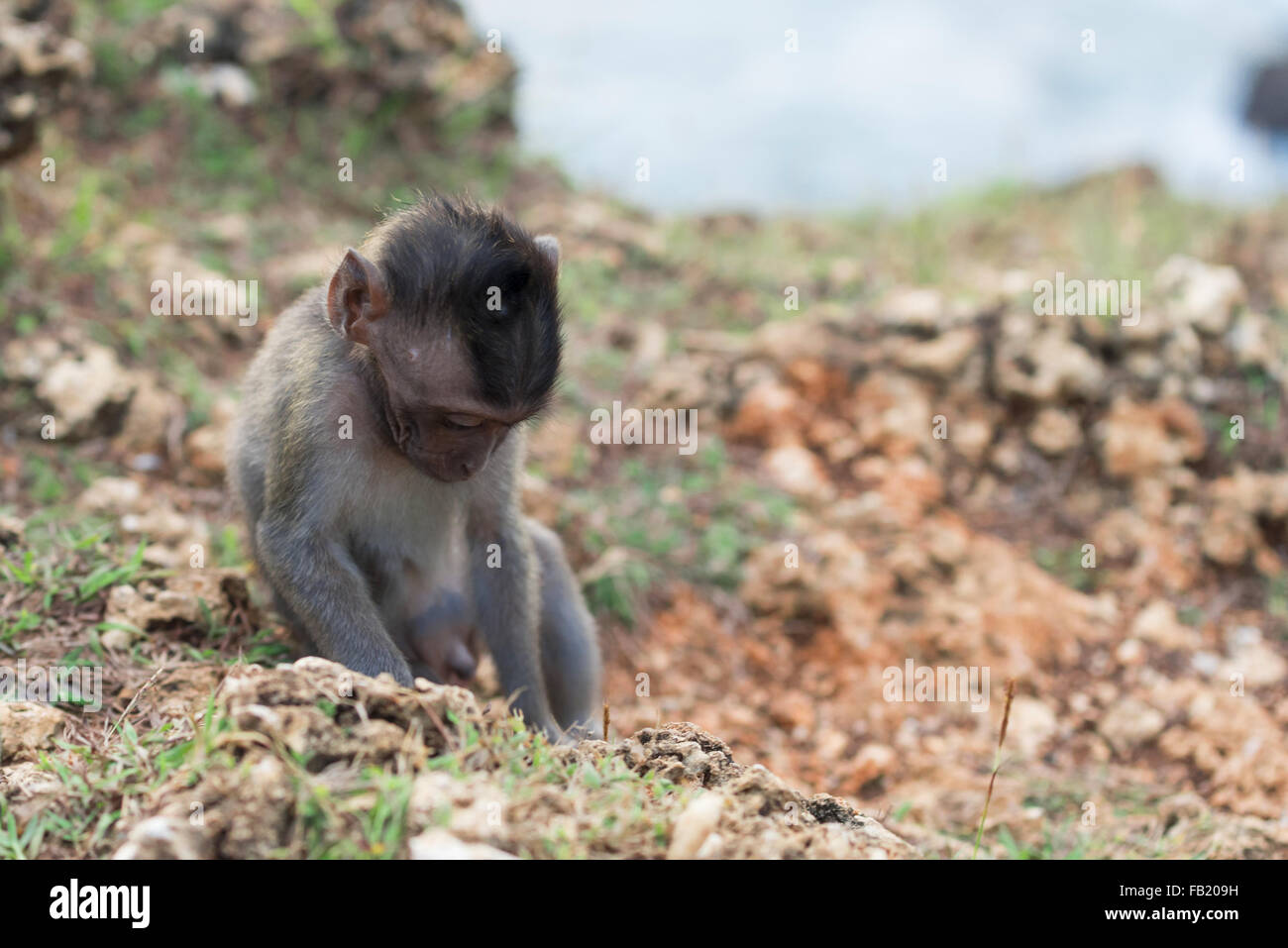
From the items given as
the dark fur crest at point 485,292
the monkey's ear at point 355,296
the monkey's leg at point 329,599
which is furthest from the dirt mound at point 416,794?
the monkey's ear at point 355,296

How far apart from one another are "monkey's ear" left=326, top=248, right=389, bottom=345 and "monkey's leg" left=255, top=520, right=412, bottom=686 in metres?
0.86

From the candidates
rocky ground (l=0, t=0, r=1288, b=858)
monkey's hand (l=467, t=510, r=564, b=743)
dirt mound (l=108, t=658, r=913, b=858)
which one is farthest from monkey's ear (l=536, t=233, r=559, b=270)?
dirt mound (l=108, t=658, r=913, b=858)

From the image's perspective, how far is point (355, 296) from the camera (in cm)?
449

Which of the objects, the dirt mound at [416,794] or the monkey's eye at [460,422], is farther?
the monkey's eye at [460,422]

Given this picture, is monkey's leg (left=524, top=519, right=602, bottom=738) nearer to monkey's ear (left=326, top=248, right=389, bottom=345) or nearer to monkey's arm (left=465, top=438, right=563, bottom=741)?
monkey's arm (left=465, top=438, right=563, bottom=741)

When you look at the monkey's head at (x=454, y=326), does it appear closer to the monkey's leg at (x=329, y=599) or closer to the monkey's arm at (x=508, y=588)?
the monkey's leg at (x=329, y=599)

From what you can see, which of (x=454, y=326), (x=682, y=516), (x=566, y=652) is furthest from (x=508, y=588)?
(x=682, y=516)

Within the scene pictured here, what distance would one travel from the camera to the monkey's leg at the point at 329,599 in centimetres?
457

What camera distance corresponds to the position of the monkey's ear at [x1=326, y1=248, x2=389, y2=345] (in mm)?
4402

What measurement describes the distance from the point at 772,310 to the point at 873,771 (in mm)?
5283

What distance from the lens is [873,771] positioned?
19.8 feet

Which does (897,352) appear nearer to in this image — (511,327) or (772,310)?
(772,310)

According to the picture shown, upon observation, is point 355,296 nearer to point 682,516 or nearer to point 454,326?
point 454,326

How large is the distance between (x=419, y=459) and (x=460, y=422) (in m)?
0.28
